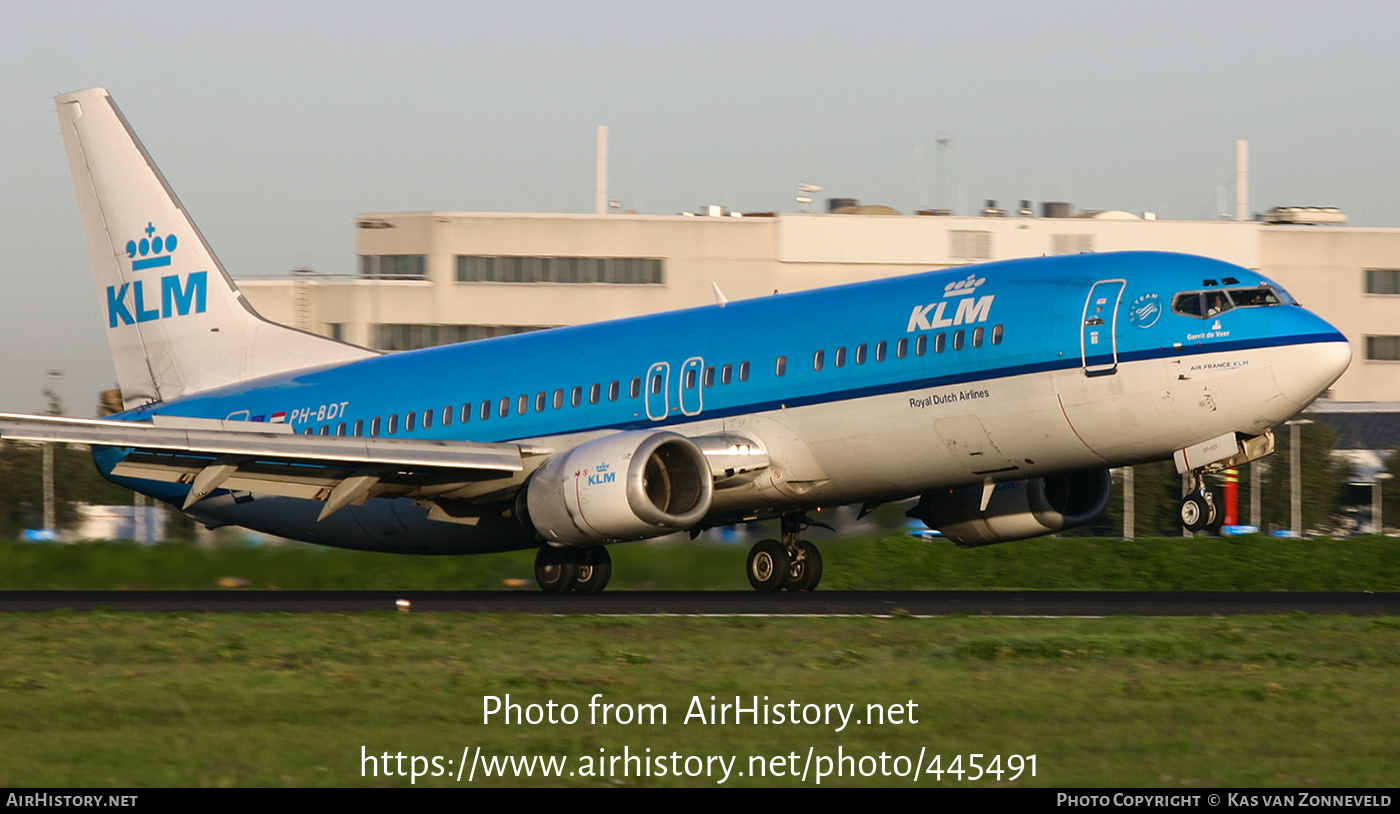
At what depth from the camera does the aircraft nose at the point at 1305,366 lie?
21250 mm

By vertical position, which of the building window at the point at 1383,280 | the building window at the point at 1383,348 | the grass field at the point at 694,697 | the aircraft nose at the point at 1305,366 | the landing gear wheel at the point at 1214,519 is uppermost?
the building window at the point at 1383,280

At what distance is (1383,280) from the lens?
97875 mm

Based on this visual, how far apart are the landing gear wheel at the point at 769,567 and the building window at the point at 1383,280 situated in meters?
80.2

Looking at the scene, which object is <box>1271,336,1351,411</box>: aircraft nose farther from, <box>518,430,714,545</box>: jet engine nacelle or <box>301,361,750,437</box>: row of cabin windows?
<box>518,430,714,545</box>: jet engine nacelle

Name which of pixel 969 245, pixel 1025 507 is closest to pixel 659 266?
pixel 969 245

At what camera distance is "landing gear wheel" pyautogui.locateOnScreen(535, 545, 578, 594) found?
1051 inches

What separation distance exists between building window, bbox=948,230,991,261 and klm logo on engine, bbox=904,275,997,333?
74.8 m

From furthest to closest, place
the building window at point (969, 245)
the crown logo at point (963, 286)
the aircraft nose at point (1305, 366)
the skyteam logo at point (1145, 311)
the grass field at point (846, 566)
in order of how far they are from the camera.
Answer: the building window at point (969, 245) < the grass field at point (846, 566) < the crown logo at point (963, 286) < the skyteam logo at point (1145, 311) < the aircraft nose at point (1305, 366)

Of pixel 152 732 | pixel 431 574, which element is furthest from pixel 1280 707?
pixel 431 574

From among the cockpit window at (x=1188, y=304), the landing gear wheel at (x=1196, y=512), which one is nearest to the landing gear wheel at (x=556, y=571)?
the landing gear wheel at (x=1196, y=512)

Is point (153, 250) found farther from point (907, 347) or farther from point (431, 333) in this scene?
point (431, 333)

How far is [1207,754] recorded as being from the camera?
10.3 m

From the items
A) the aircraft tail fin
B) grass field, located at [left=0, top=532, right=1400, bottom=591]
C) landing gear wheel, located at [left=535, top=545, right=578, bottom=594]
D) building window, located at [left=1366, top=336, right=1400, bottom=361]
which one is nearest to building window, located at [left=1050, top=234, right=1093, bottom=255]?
building window, located at [left=1366, top=336, right=1400, bottom=361]

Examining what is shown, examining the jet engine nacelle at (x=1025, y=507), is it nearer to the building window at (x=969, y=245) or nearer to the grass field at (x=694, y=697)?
the grass field at (x=694, y=697)
